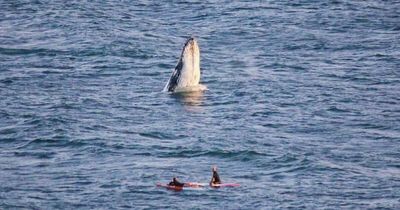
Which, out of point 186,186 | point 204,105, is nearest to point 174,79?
point 204,105

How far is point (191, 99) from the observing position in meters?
69.7

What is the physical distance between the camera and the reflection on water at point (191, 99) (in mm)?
68125

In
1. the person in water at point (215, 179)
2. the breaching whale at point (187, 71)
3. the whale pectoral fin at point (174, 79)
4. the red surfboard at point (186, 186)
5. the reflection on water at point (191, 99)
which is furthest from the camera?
the whale pectoral fin at point (174, 79)

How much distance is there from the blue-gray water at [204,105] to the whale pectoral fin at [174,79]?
0.94 m

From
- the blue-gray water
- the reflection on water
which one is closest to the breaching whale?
the reflection on water

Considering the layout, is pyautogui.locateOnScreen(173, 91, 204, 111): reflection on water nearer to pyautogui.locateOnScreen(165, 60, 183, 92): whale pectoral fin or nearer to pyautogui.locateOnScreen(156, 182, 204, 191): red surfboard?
pyautogui.locateOnScreen(165, 60, 183, 92): whale pectoral fin

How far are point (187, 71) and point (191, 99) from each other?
6.02ft

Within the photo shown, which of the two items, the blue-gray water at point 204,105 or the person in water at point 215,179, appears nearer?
the person in water at point 215,179

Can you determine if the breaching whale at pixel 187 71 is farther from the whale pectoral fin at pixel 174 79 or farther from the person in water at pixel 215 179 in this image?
the person in water at pixel 215 179

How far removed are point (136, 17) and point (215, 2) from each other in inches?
355

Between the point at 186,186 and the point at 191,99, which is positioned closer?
the point at 186,186

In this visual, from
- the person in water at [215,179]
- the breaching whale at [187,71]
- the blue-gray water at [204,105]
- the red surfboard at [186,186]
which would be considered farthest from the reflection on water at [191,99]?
the person in water at [215,179]

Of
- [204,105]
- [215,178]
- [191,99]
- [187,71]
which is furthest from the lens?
[187,71]

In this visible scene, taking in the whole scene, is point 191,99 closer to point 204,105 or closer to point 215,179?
point 204,105
